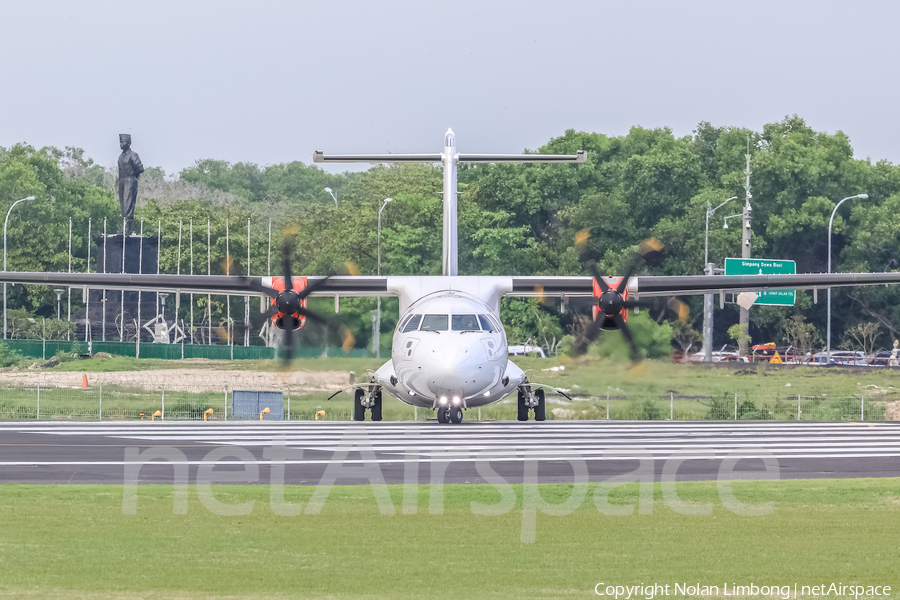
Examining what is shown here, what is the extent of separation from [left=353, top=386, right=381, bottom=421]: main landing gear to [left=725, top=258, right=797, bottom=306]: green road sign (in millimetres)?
24167

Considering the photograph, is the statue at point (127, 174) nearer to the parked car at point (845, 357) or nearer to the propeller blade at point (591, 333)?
the parked car at point (845, 357)

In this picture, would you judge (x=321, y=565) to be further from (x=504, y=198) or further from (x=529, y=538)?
(x=504, y=198)

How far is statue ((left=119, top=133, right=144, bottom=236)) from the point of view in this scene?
67.4 m

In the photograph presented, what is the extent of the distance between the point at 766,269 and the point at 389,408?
81.8ft

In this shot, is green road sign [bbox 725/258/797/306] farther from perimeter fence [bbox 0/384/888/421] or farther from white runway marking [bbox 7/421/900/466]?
white runway marking [bbox 7/421/900/466]

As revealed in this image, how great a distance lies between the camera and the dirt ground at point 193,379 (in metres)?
35.7

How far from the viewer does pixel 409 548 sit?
436 inches

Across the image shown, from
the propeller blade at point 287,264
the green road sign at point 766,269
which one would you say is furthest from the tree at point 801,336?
the propeller blade at point 287,264

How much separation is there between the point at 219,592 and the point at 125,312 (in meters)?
61.0

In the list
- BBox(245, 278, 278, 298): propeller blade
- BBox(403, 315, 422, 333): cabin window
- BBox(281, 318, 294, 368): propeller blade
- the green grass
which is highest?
BBox(245, 278, 278, 298): propeller blade

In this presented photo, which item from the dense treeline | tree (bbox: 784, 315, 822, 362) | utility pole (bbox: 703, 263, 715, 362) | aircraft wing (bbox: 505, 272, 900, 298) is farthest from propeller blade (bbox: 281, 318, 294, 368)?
tree (bbox: 784, 315, 822, 362)

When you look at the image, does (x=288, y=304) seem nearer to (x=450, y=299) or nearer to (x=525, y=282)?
(x=450, y=299)

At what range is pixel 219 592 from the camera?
898 cm

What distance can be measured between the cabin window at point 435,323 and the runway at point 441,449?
232cm
